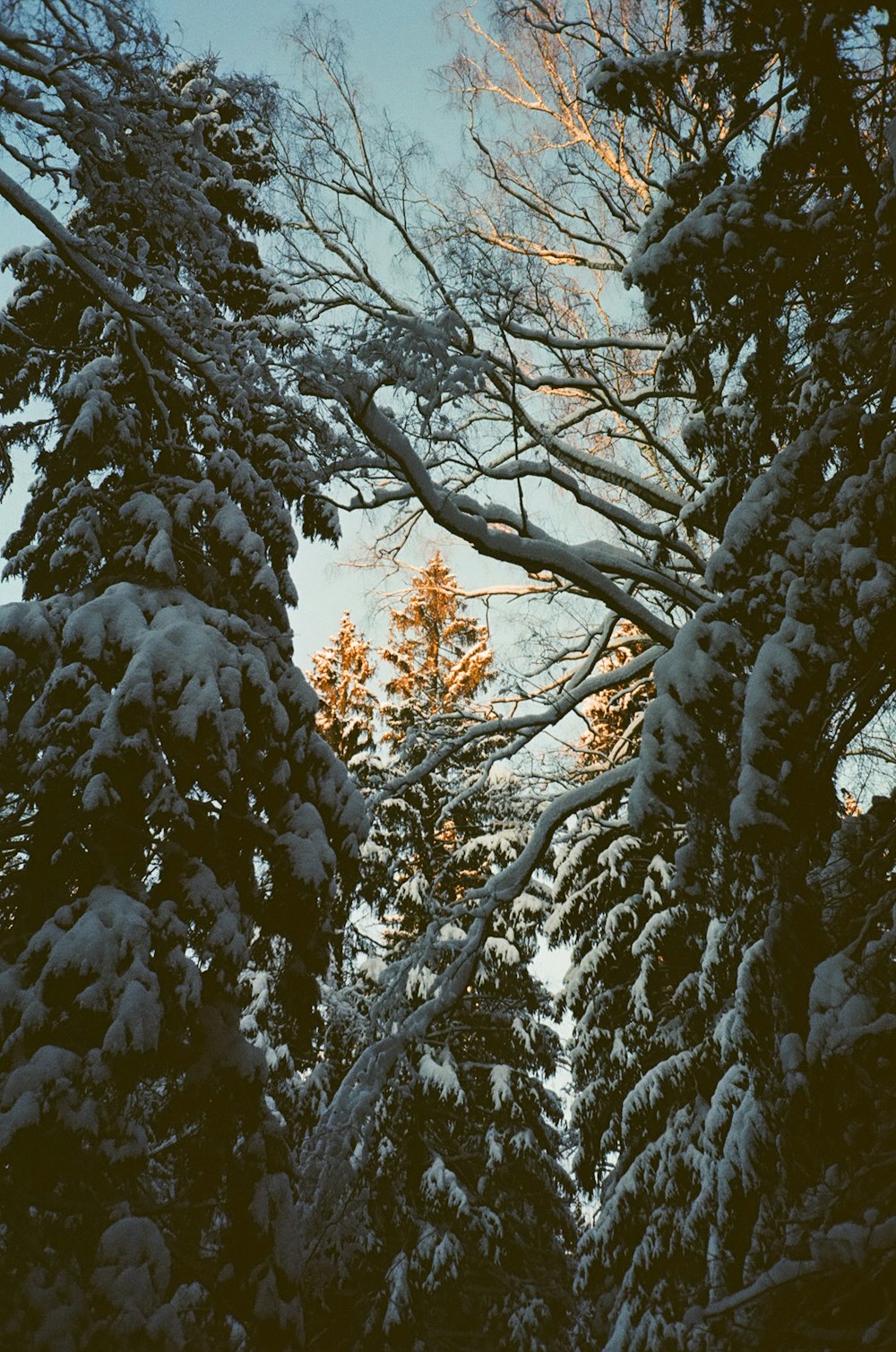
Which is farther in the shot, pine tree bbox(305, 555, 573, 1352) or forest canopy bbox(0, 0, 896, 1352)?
pine tree bbox(305, 555, 573, 1352)

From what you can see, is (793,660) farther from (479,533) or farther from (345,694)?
(345,694)

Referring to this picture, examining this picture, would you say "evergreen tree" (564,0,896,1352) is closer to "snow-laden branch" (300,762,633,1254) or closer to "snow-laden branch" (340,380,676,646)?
"snow-laden branch" (340,380,676,646)

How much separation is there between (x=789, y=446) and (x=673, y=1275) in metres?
7.73

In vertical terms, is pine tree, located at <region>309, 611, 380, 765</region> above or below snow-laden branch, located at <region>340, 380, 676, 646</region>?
above

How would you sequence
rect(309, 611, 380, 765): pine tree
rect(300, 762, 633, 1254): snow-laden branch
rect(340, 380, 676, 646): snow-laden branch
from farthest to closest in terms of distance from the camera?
rect(309, 611, 380, 765): pine tree
rect(300, 762, 633, 1254): snow-laden branch
rect(340, 380, 676, 646): snow-laden branch

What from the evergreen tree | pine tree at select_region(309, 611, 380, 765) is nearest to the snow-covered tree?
the evergreen tree

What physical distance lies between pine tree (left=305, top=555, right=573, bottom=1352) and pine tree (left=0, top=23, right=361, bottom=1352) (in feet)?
9.96

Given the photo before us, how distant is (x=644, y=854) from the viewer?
14227 millimetres

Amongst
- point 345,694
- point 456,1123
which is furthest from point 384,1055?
point 345,694

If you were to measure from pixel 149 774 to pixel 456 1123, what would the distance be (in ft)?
37.5

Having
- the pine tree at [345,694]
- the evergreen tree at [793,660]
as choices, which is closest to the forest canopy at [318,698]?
the evergreen tree at [793,660]

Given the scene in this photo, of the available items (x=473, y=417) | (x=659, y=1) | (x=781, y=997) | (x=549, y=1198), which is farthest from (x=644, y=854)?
(x=659, y=1)

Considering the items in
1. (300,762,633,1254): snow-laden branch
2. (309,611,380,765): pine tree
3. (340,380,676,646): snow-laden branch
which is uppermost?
(309,611,380,765): pine tree

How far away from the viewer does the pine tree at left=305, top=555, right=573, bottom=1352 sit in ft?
36.8
